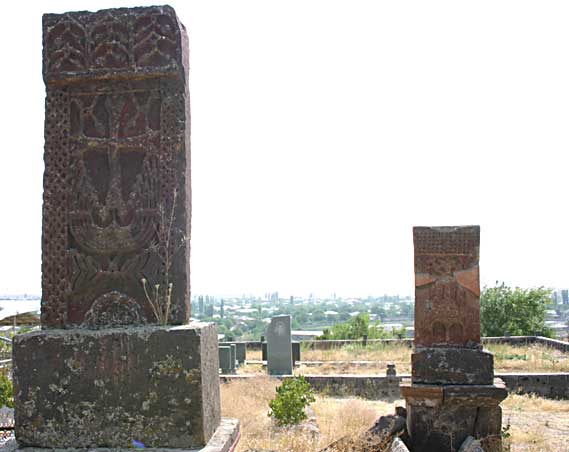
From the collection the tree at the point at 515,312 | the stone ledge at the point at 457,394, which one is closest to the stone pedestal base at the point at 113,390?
the stone ledge at the point at 457,394

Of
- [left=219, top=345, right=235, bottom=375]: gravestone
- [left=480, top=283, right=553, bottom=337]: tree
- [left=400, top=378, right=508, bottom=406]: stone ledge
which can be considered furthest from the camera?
[left=480, top=283, right=553, bottom=337]: tree

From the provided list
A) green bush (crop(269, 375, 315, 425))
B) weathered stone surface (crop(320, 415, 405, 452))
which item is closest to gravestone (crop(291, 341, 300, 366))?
green bush (crop(269, 375, 315, 425))

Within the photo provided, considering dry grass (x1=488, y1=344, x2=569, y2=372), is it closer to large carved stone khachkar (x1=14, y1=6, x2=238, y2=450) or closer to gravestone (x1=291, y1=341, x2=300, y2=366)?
gravestone (x1=291, y1=341, x2=300, y2=366)

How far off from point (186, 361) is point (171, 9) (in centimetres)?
188

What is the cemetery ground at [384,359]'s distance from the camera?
15.8 metres

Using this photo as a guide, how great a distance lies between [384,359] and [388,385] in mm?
3815

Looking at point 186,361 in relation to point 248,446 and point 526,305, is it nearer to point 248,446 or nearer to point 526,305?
point 248,446

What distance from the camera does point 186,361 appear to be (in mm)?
3135

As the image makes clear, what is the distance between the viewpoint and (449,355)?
802cm

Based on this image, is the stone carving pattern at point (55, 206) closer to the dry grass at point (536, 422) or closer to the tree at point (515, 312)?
the dry grass at point (536, 422)

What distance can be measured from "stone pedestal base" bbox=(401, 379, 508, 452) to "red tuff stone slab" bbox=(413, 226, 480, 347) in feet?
2.27

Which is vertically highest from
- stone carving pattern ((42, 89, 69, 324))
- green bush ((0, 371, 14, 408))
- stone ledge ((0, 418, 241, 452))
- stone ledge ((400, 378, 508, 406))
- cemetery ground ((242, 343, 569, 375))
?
stone carving pattern ((42, 89, 69, 324))

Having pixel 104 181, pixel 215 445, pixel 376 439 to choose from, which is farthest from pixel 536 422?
pixel 104 181

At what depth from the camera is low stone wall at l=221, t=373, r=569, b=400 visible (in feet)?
44.1
